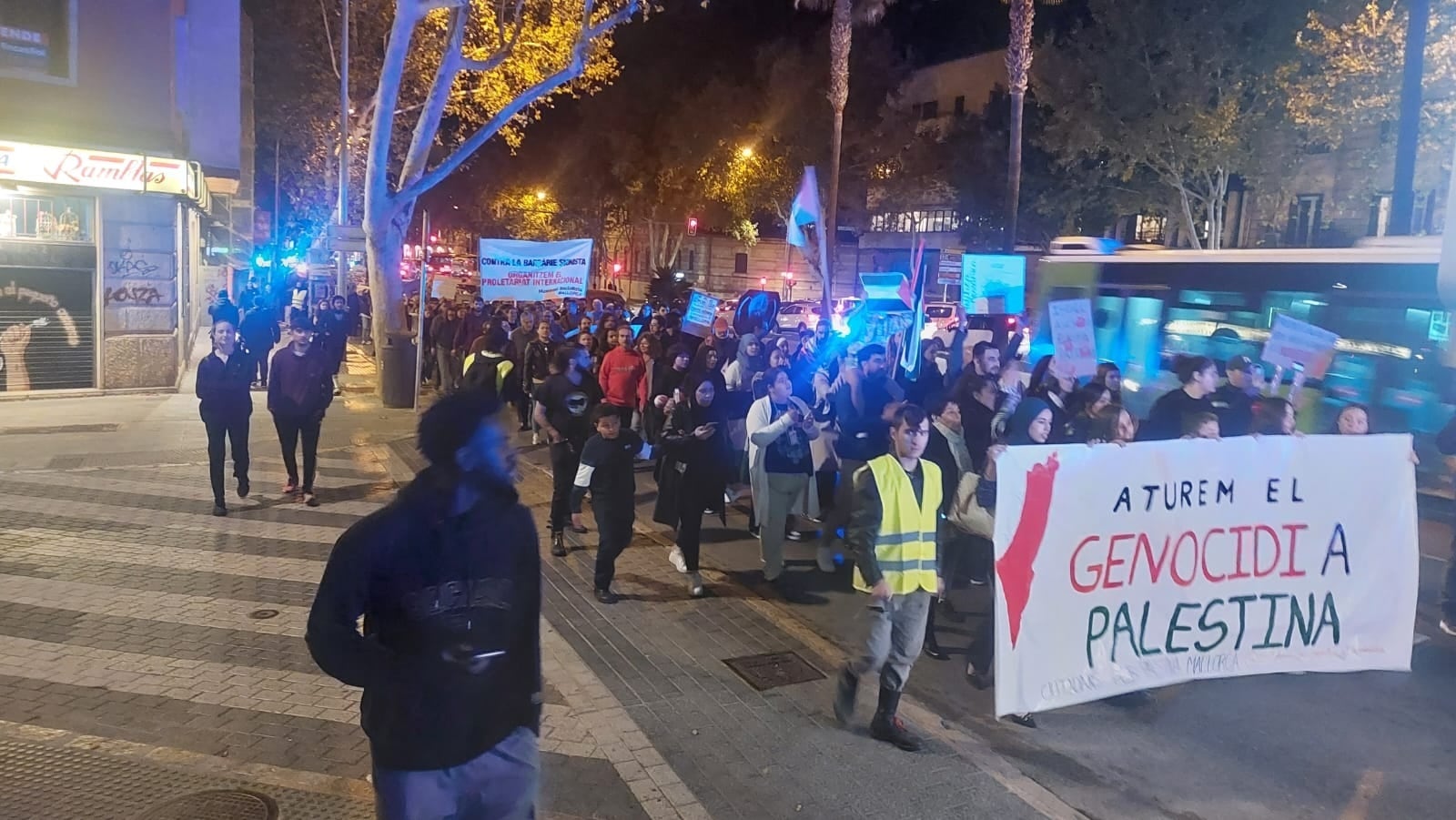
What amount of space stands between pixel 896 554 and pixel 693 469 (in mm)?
2940

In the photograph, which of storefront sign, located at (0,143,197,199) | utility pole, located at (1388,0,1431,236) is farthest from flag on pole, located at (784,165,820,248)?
storefront sign, located at (0,143,197,199)

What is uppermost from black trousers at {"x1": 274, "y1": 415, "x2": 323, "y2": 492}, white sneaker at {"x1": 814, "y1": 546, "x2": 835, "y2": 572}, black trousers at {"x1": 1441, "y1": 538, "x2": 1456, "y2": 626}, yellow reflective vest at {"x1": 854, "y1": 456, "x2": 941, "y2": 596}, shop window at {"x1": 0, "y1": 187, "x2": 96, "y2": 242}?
shop window at {"x1": 0, "y1": 187, "x2": 96, "y2": 242}

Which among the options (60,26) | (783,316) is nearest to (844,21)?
(783,316)

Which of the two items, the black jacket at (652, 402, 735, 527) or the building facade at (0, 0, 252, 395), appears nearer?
the black jacket at (652, 402, 735, 527)

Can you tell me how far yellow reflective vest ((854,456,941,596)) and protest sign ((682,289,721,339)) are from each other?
26.5 feet

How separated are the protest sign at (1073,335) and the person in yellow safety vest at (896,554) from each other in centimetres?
521

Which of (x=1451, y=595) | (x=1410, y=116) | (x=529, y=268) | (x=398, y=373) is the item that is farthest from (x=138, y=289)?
(x=1410, y=116)

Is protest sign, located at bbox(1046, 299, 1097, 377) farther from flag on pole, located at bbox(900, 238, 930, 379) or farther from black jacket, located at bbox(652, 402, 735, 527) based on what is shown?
black jacket, located at bbox(652, 402, 735, 527)

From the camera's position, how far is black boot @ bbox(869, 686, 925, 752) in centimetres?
534

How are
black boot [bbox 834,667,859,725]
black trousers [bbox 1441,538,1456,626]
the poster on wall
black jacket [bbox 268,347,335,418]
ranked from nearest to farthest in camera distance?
black boot [bbox 834,667,859,725] → black trousers [bbox 1441,538,1456,626] → black jacket [bbox 268,347,335,418] → the poster on wall

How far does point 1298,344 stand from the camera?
9.23m

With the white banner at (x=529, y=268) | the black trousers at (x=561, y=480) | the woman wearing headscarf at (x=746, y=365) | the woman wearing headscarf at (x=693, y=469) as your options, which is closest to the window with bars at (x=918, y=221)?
the white banner at (x=529, y=268)

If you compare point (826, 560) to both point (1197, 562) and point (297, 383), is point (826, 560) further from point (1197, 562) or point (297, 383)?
point (297, 383)

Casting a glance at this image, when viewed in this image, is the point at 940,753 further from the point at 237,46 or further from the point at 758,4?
the point at 758,4
